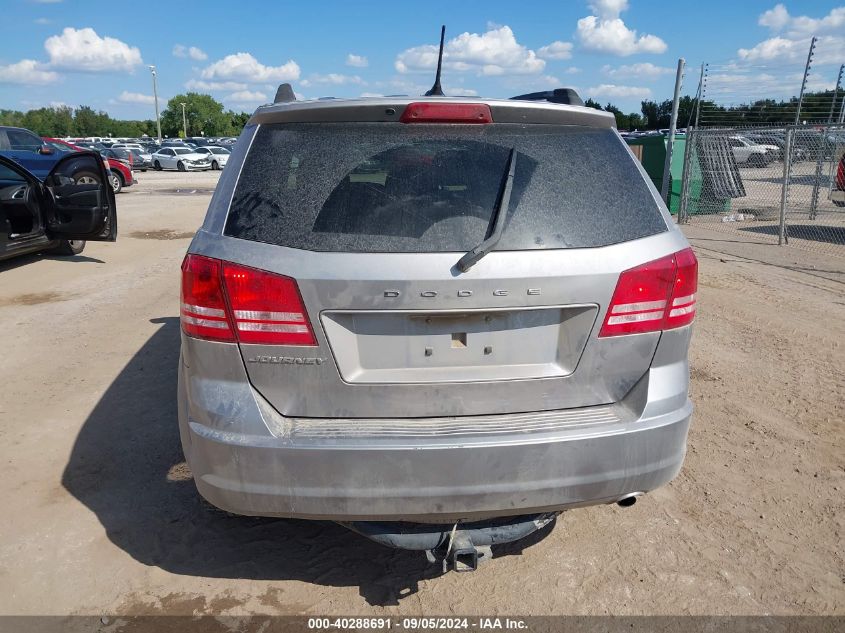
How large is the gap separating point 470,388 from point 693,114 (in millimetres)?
15384

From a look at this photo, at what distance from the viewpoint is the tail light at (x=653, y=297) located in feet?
7.86

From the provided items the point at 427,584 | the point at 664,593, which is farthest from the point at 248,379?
the point at 664,593

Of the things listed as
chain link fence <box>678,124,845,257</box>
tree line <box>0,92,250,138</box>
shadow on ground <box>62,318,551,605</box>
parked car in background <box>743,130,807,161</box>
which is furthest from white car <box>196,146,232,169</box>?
tree line <box>0,92,250,138</box>

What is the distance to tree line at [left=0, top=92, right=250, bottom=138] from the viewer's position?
101188 mm

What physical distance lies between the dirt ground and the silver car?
57 cm

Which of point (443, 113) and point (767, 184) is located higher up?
point (443, 113)

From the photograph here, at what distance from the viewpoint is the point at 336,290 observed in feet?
7.31

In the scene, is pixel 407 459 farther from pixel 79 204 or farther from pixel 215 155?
pixel 215 155

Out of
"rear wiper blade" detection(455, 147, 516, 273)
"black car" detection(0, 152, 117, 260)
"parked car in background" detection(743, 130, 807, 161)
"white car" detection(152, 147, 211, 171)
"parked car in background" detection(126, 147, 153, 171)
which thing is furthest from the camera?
"parked car in background" detection(126, 147, 153, 171)

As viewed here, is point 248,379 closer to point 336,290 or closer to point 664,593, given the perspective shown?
point 336,290

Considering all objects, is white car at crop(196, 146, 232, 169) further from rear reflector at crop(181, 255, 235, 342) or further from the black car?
rear reflector at crop(181, 255, 235, 342)

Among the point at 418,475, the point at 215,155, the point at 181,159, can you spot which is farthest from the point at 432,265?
the point at 215,155

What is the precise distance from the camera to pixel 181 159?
39.6 metres

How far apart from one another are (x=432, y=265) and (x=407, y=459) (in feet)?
2.16
